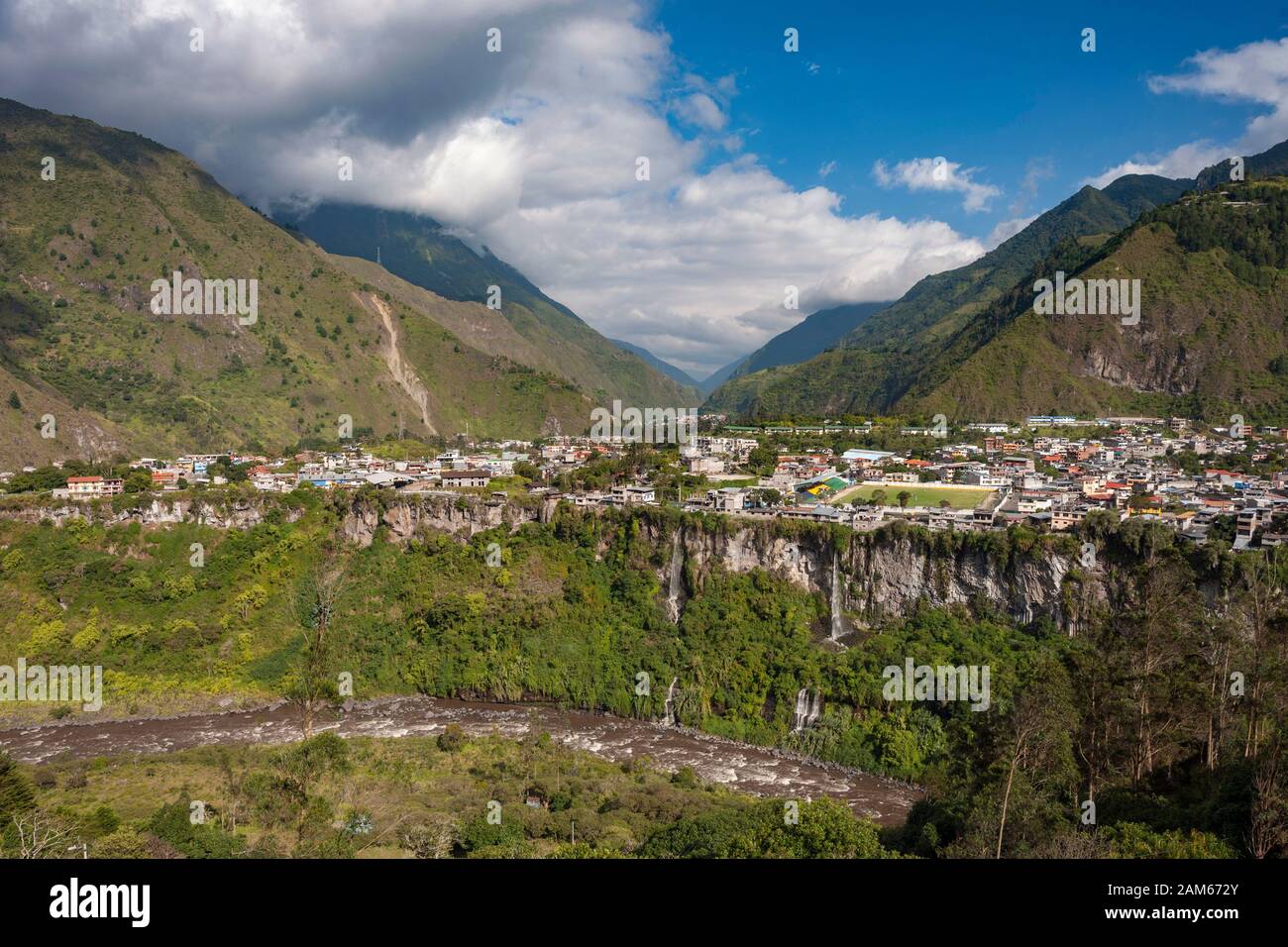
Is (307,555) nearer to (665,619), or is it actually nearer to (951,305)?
(665,619)

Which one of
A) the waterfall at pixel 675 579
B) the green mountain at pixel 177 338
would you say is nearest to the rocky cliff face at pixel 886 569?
the waterfall at pixel 675 579

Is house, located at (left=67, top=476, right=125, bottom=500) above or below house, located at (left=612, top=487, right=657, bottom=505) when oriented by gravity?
above

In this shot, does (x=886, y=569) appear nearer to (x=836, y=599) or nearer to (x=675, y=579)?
(x=836, y=599)

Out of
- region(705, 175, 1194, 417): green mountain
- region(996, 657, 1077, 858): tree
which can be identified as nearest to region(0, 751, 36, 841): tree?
region(996, 657, 1077, 858): tree

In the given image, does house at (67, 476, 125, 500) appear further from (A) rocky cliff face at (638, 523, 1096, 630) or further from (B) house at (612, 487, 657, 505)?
(A) rocky cliff face at (638, 523, 1096, 630)

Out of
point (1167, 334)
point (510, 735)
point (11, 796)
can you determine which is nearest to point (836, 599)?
point (510, 735)
